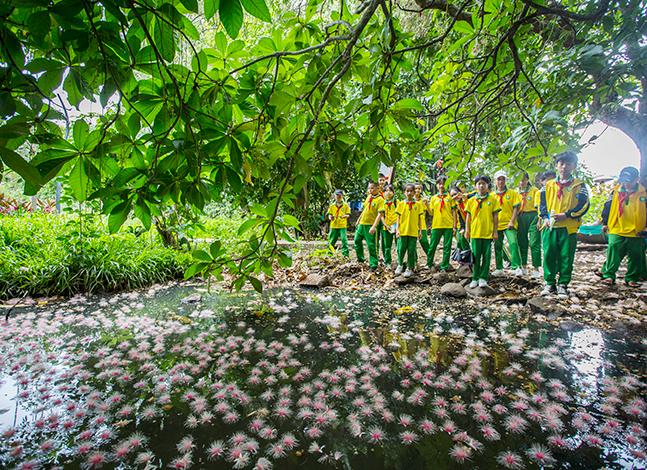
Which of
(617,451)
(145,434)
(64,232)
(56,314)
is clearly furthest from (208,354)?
(64,232)

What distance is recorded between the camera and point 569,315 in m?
4.06

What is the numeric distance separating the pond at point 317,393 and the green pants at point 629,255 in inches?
92.6

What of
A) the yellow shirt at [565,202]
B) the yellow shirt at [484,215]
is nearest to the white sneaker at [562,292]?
the yellow shirt at [565,202]

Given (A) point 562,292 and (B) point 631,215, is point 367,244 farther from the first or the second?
(B) point 631,215

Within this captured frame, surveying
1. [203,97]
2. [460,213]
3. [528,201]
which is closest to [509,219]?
[528,201]

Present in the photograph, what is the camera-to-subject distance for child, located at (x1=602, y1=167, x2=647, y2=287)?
4980 mm

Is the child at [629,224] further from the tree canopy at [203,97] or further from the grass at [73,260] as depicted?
the grass at [73,260]

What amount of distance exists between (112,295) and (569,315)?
6333 mm

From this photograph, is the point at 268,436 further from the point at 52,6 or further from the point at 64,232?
the point at 64,232

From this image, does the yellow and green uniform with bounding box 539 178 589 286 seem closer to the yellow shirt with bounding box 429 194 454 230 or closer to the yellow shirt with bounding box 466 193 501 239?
the yellow shirt with bounding box 466 193 501 239

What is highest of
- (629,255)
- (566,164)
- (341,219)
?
(566,164)

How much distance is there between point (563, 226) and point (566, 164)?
891 mm

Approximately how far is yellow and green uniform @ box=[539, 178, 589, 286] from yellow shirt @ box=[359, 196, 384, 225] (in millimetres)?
3122

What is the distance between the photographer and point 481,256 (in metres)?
5.38
